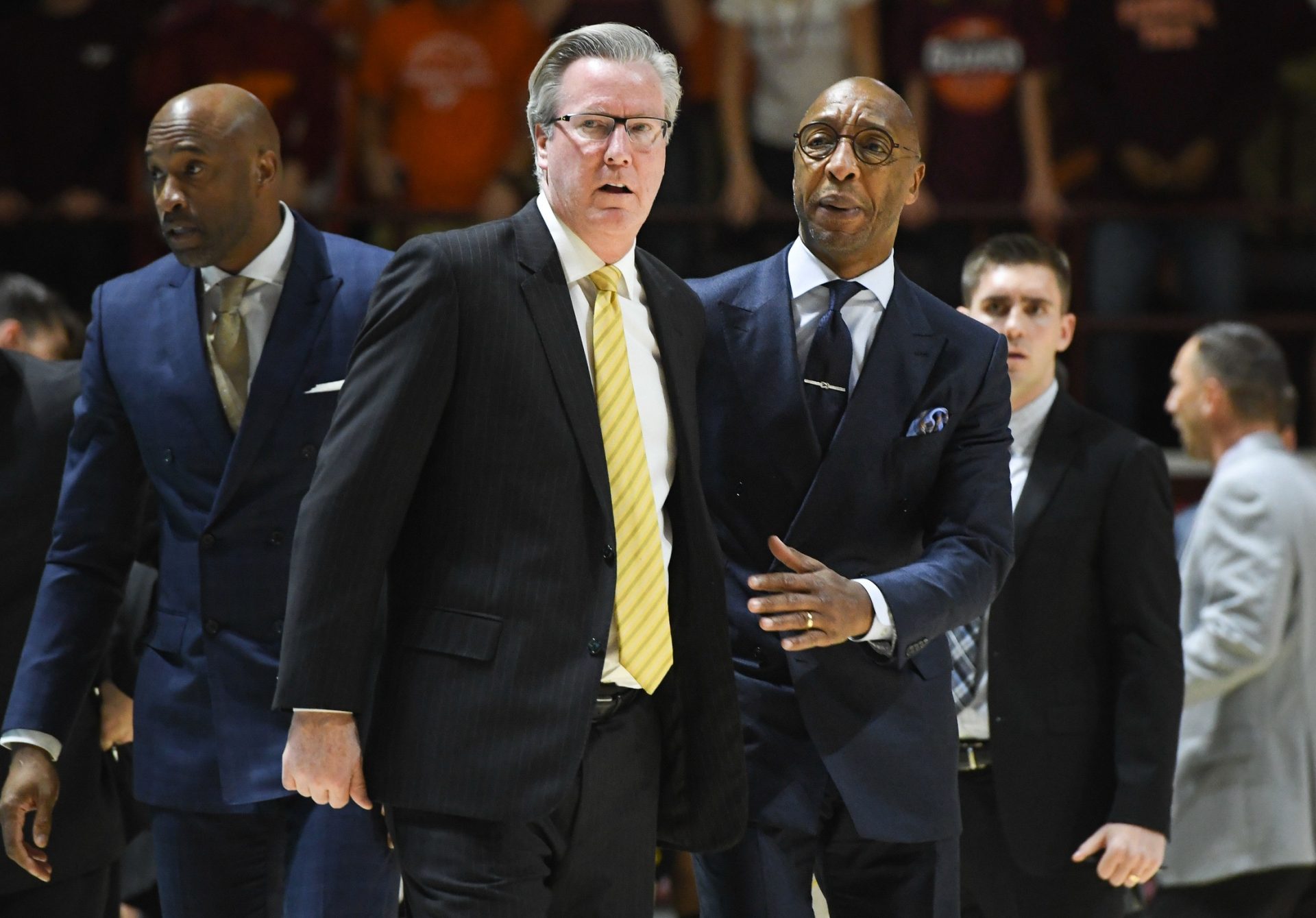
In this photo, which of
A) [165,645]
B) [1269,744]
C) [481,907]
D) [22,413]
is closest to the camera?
[481,907]

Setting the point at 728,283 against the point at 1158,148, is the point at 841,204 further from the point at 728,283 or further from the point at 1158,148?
the point at 1158,148

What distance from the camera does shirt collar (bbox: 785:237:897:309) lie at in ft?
9.48

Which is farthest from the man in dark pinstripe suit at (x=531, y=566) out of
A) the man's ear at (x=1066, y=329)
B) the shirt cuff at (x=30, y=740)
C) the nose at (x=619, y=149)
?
the man's ear at (x=1066, y=329)

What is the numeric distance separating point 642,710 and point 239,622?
0.81 m

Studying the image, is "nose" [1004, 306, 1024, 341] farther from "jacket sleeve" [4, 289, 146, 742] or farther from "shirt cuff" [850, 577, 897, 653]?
"jacket sleeve" [4, 289, 146, 742]

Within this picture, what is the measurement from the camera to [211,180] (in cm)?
307

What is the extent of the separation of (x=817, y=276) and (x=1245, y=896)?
8.24 feet

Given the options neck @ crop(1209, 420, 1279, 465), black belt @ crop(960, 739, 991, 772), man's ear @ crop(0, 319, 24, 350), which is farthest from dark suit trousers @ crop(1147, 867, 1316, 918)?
man's ear @ crop(0, 319, 24, 350)

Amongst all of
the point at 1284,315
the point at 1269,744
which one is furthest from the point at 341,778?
the point at 1284,315

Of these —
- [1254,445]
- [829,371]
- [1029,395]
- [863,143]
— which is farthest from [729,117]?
[829,371]

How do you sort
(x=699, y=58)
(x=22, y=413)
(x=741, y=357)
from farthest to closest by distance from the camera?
(x=699, y=58) < (x=22, y=413) < (x=741, y=357)

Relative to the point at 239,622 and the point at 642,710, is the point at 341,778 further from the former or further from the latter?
the point at 239,622

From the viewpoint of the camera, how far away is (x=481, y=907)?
7.75 ft

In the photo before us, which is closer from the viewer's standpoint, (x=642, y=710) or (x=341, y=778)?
(x=341, y=778)
